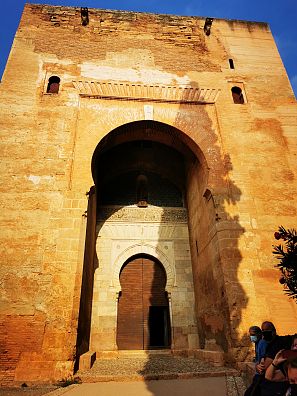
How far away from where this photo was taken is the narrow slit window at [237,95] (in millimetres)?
7938

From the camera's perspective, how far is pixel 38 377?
14.7ft

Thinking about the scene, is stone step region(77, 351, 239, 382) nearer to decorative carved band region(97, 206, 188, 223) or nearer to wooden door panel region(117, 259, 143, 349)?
wooden door panel region(117, 259, 143, 349)

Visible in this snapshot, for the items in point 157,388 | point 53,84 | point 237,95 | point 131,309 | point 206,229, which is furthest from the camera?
point 237,95

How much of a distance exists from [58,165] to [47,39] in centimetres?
422

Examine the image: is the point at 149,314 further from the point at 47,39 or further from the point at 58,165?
the point at 47,39

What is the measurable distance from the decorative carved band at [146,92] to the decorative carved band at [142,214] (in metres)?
3.31

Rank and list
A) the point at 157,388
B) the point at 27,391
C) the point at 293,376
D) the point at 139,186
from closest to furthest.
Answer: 1. the point at 293,376
2. the point at 157,388
3. the point at 27,391
4. the point at 139,186

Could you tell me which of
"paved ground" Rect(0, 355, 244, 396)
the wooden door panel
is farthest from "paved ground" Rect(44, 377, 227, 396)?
the wooden door panel

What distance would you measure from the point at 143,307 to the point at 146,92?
5.74 m

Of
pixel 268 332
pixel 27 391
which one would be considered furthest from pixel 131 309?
pixel 268 332

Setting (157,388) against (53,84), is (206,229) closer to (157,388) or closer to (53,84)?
(157,388)

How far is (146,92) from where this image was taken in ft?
24.6

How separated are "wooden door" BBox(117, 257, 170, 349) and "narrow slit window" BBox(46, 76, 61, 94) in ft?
16.8

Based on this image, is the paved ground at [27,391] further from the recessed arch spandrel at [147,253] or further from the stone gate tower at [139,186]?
the recessed arch spandrel at [147,253]
